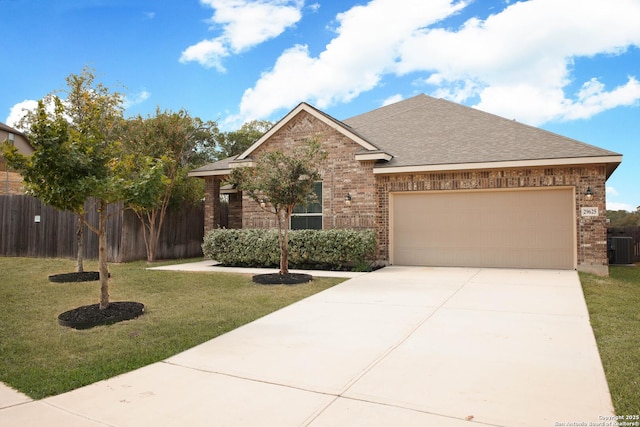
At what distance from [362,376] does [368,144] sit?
9087 millimetres

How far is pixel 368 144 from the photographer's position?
12.2m

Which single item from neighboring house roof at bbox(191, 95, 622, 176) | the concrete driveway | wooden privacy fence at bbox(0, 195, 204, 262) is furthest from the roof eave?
wooden privacy fence at bbox(0, 195, 204, 262)

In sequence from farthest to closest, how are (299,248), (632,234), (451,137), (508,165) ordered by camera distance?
(632,234)
(451,137)
(299,248)
(508,165)

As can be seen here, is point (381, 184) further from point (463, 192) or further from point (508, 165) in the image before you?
point (508, 165)

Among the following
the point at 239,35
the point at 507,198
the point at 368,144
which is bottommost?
the point at 507,198

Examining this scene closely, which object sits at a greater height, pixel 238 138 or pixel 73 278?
pixel 238 138

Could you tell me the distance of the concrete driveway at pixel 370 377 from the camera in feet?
10.1

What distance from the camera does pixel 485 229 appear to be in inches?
456

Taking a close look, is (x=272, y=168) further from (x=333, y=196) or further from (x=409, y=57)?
(x=409, y=57)

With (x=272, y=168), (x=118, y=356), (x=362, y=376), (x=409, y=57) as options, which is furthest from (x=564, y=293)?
(x=409, y=57)

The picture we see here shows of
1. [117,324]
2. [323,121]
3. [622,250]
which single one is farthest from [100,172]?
[622,250]

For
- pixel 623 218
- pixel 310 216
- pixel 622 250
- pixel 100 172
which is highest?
pixel 100 172

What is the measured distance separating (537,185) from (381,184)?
403 centimetres

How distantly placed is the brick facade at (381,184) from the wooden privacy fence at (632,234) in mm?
4726
